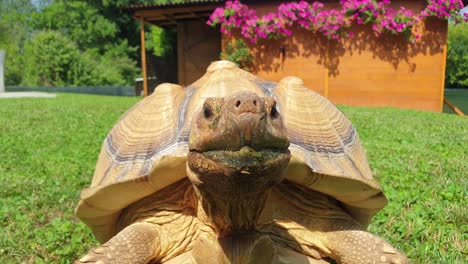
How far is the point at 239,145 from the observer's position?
1.02m

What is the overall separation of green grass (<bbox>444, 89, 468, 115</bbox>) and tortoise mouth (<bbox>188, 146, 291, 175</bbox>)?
1085cm

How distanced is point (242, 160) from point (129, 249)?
26.7 inches

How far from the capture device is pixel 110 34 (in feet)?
82.4

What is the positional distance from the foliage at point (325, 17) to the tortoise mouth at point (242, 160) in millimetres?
9959

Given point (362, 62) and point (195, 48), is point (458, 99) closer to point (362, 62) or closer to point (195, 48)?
point (362, 62)

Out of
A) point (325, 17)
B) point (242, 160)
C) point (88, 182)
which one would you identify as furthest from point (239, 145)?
point (325, 17)

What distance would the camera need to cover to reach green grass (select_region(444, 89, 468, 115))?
10703 mm

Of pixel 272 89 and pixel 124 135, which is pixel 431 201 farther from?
pixel 124 135

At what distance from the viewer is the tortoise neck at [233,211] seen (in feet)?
3.85

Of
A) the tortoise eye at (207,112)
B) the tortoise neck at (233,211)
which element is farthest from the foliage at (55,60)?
the tortoise eye at (207,112)

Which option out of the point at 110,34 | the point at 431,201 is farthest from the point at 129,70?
the point at 431,201

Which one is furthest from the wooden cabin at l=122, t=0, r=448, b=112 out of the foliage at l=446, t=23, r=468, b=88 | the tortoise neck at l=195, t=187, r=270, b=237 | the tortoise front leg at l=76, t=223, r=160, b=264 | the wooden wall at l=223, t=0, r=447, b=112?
the tortoise neck at l=195, t=187, r=270, b=237

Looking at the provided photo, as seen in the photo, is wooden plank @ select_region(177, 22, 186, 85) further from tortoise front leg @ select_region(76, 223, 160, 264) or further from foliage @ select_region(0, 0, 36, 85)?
foliage @ select_region(0, 0, 36, 85)

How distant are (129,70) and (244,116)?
24358 millimetres
